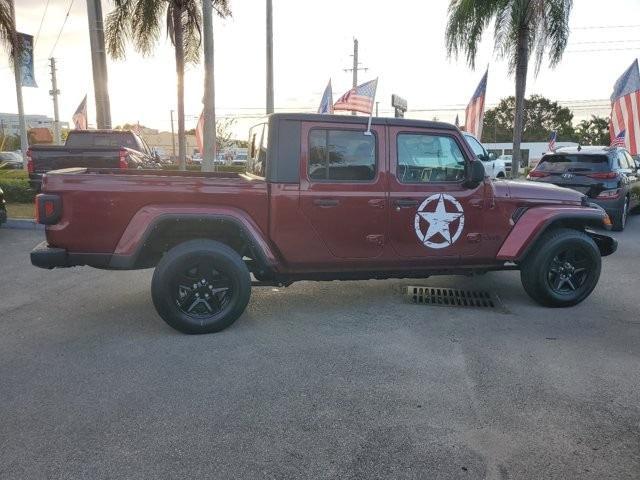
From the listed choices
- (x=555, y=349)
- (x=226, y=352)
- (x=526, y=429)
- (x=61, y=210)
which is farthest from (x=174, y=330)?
(x=555, y=349)

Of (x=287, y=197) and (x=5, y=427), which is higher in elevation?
(x=287, y=197)

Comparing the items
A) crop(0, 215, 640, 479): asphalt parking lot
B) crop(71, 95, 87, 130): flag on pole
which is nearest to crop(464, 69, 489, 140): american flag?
crop(0, 215, 640, 479): asphalt parking lot

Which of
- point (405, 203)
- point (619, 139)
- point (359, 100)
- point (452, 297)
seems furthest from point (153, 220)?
point (619, 139)

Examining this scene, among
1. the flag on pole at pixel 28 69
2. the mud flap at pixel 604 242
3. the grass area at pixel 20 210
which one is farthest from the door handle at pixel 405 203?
the flag on pole at pixel 28 69

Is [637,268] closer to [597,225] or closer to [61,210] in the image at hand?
[597,225]

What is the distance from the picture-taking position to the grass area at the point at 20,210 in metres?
10.1

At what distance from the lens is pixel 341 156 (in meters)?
4.57

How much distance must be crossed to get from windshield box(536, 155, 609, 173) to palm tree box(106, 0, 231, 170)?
35.3ft

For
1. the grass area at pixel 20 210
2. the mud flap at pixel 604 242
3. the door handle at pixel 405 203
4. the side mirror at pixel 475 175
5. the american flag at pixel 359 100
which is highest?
the american flag at pixel 359 100

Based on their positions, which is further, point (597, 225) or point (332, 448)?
point (597, 225)

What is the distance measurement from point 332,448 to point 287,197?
7.50ft

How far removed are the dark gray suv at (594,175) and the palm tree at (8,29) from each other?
15820 mm

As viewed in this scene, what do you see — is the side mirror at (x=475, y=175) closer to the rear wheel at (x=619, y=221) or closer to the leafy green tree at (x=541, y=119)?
the rear wheel at (x=619, y=221)

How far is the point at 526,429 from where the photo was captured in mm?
2920
